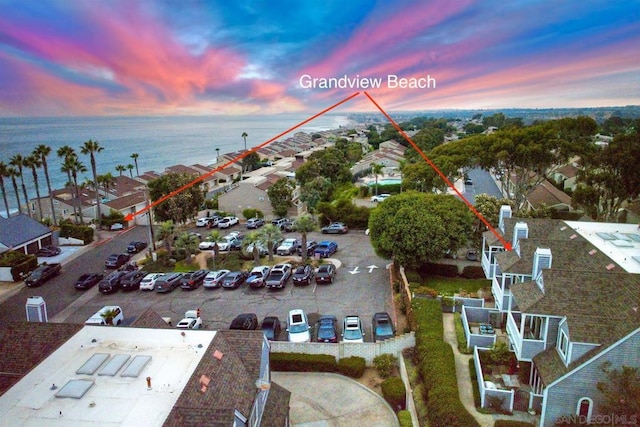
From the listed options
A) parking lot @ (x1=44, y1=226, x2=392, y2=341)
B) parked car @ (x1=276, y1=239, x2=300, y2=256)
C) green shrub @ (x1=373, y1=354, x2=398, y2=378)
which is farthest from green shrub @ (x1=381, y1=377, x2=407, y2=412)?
parked car @ (x1=276, y1=239, x2=300, y2=256)

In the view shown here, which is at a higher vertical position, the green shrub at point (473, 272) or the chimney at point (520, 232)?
the chimney at point (520, 232)

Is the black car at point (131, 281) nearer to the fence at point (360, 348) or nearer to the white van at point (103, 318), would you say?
the white van at point (103, 318)

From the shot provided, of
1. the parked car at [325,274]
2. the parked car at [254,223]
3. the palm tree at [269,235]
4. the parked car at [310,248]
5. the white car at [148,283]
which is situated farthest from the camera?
the parked car at [254,223]

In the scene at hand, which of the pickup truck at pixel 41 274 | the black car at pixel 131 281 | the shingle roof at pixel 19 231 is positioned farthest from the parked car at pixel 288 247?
the shingle roof at pixel 19 231

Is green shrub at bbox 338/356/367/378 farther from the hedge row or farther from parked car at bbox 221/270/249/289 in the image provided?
parked car at bbox 221/270/249/289

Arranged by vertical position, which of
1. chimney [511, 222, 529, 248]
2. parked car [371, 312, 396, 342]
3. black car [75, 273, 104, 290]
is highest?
chimney [511, 222, 529, 248]

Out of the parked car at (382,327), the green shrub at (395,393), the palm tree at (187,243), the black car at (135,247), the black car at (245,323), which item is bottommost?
the green shrub at (395,393)

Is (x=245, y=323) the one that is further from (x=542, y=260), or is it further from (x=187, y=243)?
(x=542, y=260)
